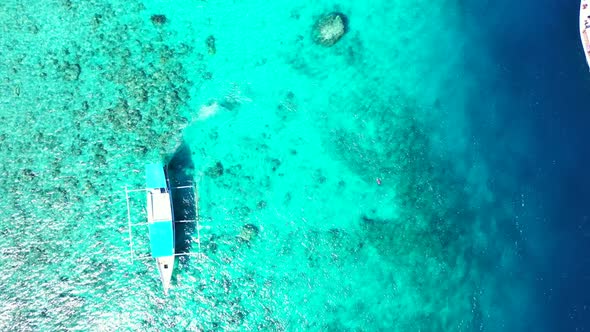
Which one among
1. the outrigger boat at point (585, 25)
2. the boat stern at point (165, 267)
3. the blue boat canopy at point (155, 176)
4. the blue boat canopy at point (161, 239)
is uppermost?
the outrigger boat at point (585, 25)

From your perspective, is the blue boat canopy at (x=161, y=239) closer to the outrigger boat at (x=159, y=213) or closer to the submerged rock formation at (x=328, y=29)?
the outrigger boat at (x=159, y=213)

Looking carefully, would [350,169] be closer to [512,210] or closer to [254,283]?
[254,283]

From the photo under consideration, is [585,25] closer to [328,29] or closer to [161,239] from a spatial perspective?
[328,29]

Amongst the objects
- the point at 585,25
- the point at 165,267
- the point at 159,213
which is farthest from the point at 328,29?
the point at 165,267

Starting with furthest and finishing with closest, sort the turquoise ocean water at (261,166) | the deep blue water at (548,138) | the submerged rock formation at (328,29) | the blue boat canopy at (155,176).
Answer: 1. the deep blue water at (548,138)
2. the submerged rock formation at (328,29)
3. the turquoise ocean water at (261,166)
4. the blue boat canopy at (155,176)

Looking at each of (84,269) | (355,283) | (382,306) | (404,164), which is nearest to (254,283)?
(355,283)

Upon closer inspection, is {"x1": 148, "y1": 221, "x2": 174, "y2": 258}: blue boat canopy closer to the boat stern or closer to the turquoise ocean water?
the boat stern

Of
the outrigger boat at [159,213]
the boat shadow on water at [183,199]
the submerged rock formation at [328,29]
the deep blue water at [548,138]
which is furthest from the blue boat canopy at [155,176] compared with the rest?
the deep blue water at [548,138]

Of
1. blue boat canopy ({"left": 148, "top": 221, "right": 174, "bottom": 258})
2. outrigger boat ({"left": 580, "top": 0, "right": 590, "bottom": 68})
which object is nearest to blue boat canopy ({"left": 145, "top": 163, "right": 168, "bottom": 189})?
blue boat canopy ({"left": 148, "top": 221, "right": 174, "bottom": 258})
